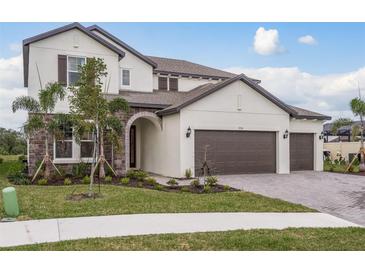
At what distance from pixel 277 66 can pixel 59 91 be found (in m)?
12.7

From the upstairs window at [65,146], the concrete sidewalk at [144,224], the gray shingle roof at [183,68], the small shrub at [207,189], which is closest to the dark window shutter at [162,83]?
the gray shingle roof at [183,68]

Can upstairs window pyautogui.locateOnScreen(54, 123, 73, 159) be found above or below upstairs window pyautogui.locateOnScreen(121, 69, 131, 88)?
below

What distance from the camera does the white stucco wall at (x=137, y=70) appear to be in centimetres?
2003

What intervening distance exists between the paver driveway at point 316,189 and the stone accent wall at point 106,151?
4983 mm

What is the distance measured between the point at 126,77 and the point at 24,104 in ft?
23.3

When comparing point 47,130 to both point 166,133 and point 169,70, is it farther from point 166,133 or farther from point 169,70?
point 169,70

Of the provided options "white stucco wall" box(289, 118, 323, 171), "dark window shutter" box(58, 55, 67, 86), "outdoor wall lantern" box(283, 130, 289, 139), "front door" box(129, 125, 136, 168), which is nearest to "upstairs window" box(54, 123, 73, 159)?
"dark window shutter" box(58, 55, 67, 86)

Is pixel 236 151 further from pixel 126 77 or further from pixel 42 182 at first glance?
pixel 42 182

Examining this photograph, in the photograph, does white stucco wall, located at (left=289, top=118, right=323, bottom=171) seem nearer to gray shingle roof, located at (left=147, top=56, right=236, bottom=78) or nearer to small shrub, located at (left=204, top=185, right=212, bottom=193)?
gray shingle roof, located at (left=147, top=56, right=236, bottom=78)

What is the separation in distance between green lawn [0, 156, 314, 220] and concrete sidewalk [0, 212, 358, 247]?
1.78ft

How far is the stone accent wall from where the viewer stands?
1535 centimetres

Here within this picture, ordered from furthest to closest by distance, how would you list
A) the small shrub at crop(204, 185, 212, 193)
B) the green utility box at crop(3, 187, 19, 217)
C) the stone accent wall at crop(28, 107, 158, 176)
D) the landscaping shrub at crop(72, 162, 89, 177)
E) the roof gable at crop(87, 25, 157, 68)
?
the roof gable at crop(87, 25, 157, 68) < the landscaping shrub at crop(72, 162, 89, 177) < the stone accent wall at crop(28, 107, 158, 176) < the small shrub at crop(204, 185, 212, 193) < the green utility box at crop(3, 187, 19, 217)
